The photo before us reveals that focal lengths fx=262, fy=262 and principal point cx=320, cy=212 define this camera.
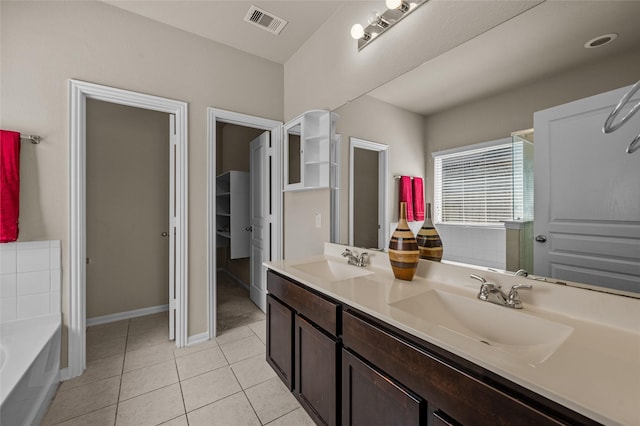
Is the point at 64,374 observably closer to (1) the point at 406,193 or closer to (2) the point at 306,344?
(2) the point at 306,344

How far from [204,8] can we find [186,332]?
108 inches

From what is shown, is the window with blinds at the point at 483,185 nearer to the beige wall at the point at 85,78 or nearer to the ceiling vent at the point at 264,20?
the ceiling vent at the point at 264,20

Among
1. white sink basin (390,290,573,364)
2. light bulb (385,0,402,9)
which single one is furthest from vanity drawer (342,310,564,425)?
light bulb (385,0,402,9)

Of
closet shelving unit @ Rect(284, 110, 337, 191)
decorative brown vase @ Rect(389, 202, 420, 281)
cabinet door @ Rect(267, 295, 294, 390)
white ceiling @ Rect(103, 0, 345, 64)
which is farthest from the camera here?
closet shelving unit @ Rect(284, 110, 337, 191)

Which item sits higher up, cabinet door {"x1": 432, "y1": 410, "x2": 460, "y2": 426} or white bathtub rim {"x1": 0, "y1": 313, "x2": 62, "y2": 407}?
cabinet door {"x1": 432, "y1": 410, "x2": 460, "y2": 426}

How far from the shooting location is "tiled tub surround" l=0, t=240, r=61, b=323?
5.82 ft

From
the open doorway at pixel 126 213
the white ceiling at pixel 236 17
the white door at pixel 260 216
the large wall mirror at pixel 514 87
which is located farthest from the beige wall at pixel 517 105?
the open doorway at pixel 126 213

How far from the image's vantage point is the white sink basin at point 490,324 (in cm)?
87

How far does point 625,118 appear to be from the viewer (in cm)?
81

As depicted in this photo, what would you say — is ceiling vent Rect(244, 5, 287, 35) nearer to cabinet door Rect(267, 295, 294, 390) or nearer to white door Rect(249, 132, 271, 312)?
white door Rect(249, 132, 271, 312)

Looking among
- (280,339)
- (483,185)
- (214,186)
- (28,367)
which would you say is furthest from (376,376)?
(214,186)

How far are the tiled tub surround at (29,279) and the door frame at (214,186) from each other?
1046 mm

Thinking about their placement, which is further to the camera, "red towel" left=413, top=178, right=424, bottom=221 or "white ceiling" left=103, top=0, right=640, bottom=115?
"red towel" left=413, top=178, right=424, bottom=221

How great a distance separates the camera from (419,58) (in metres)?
1.55
